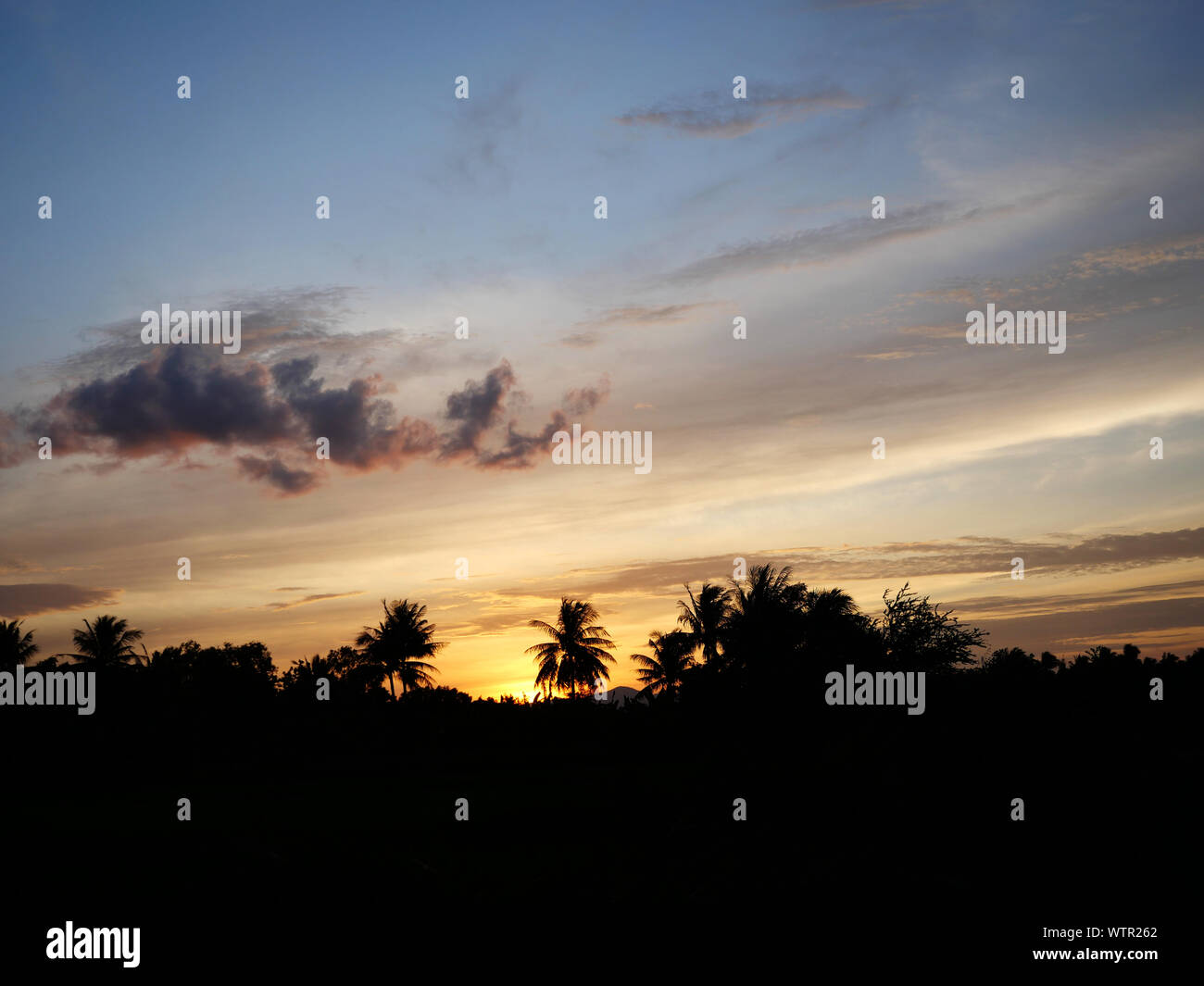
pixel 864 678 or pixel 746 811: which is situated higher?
pixel 864 678

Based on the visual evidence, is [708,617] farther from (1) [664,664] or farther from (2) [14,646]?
(2) [14,646]

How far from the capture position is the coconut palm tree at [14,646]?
46519 mm

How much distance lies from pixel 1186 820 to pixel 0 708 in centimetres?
3586

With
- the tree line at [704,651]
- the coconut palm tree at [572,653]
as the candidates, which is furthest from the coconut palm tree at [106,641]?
the coconut palm tree at [572,653]

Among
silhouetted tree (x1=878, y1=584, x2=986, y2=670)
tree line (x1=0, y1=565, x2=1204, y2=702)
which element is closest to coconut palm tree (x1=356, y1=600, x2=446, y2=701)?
tree line (x1=0, y1=565, x2=1204, y2=702)

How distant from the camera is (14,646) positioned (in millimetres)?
47156

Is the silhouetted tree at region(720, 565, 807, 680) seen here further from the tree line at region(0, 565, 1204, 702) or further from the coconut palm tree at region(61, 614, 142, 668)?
the coconut palm tree at region(61, 614, 142, 668)

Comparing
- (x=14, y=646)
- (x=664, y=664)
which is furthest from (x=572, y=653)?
(x=14, y=646)

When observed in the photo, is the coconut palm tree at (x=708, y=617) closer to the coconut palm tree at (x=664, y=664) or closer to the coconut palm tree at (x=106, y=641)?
the coconut palm tree at (x=664, y=664)

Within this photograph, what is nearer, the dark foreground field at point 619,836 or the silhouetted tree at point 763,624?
the dark foreground field at point 619,836

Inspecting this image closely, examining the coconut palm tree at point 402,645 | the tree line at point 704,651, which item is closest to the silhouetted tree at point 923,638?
the tree line at point 704,651
